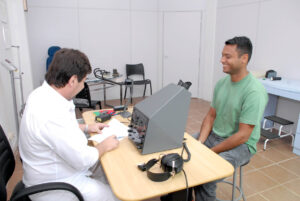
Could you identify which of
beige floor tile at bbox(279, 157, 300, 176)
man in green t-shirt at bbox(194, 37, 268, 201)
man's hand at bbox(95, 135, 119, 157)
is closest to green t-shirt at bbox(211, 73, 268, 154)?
man in green t-shirt at bbox(194, 37, 268, 201)

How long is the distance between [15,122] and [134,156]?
237 centimetres

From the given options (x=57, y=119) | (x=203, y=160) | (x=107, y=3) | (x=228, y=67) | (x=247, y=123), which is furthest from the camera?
(x=107, y=3)

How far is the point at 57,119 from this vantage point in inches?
43.3

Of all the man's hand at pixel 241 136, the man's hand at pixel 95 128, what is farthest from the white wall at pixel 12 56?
the man's hand at pixel 241 136

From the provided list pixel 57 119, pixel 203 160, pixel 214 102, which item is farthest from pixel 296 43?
pixel 57 119

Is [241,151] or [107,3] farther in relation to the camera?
[107,3]

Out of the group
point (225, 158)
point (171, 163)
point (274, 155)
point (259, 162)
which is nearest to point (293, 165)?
point (274, 155)

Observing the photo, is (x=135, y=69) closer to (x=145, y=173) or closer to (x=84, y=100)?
(x=84, y=100)

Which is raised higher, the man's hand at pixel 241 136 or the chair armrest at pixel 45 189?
the man's hand at pixel 241 136

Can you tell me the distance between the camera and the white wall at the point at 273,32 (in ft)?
11.5

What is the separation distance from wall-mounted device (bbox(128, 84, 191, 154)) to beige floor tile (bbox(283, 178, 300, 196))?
165 centimetres

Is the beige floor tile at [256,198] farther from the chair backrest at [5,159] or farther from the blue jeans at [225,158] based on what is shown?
the chair backrest at [5,159]

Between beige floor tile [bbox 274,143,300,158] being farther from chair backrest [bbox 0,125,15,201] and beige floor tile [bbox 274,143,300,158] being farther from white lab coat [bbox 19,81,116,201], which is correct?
chair backrest [bbox 0,125,15,201]

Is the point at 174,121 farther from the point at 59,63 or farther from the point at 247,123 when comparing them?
the point at 59,63
